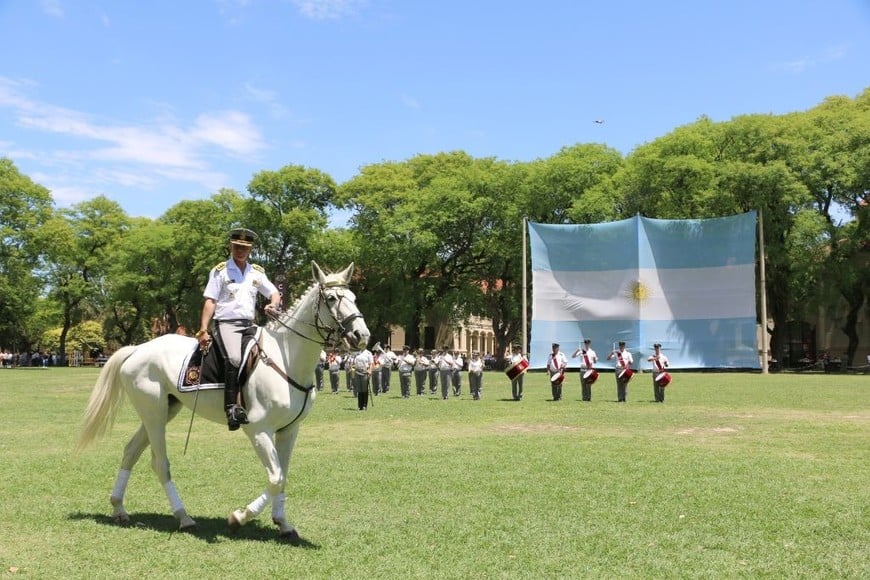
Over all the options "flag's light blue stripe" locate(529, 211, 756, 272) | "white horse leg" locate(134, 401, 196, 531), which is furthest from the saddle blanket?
"flag's light blue stripe" locate(529, 211, 756, 272)

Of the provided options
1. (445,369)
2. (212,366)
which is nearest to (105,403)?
(212,366)

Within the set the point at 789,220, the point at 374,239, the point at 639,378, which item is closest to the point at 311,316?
the point at 639,378

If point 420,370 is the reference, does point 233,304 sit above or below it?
above

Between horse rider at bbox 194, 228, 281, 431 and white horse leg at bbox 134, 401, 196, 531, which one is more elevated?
horse rider at bbox 194, 228, 281, 431

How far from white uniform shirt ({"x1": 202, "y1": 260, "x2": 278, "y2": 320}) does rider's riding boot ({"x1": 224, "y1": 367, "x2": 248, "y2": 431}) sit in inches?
27.6

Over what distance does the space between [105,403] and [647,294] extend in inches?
1618

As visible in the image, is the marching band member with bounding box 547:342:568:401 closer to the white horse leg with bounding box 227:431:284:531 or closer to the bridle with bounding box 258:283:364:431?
the bridle with bounding box 258:283:364:431

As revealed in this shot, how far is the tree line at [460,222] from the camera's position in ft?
178

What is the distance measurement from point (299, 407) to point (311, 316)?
0.94m

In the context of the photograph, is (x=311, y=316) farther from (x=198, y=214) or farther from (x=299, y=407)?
(x=198, y=214)

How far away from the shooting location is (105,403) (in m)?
9.30

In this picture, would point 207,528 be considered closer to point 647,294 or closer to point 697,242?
point 647,294

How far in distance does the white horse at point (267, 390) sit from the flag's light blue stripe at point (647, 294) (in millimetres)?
39648

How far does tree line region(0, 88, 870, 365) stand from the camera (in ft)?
178
